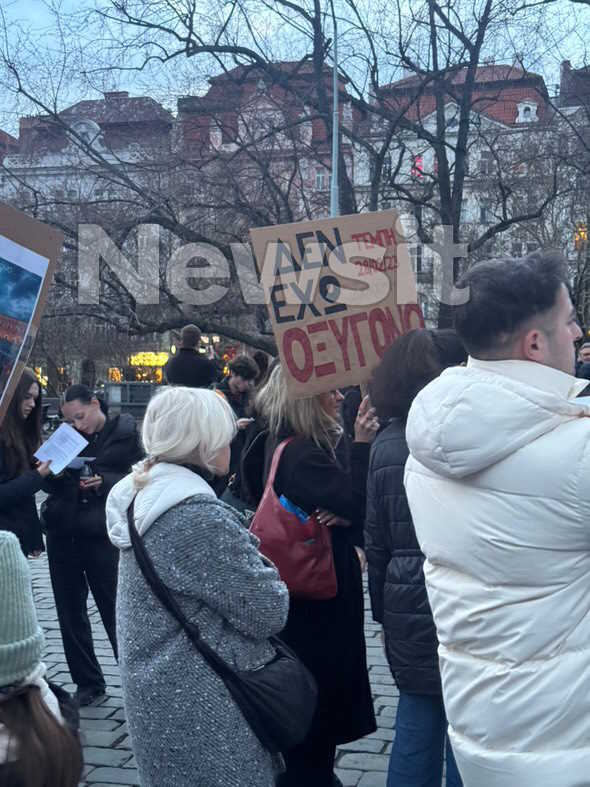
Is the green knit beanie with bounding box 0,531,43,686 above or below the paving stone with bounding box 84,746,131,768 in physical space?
above

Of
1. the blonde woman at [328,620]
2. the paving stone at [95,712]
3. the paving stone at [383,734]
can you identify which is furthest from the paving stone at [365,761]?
the paving stone at [95,712]

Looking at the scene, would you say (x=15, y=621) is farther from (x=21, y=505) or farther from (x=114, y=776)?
(x=21, y=505)

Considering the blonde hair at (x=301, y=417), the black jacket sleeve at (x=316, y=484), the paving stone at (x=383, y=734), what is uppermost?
the blonde hair at (x=301, y=417)

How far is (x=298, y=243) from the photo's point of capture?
151 inches

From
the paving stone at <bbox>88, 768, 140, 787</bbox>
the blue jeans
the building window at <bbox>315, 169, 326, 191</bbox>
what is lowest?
the paving stone at <bbox>88, 768, 140, 787</bbox>

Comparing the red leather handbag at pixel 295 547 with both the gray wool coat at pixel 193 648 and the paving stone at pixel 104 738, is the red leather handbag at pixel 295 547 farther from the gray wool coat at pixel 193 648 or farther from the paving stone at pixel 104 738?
the paving stone at pixel 104 738

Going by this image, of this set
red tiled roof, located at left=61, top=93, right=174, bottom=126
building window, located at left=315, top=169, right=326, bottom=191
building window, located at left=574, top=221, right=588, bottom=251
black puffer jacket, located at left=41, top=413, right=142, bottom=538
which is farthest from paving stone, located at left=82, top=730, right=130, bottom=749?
building window, located at left=574, top=221, right=588, bottom=251

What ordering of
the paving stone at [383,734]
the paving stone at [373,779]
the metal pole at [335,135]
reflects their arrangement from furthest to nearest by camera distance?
the metal pole at [335,135]
the paving stone at [383,734]
the paving stone at [373,779]

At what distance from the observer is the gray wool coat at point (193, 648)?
247 cm

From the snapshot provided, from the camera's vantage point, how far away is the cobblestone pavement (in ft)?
13.3

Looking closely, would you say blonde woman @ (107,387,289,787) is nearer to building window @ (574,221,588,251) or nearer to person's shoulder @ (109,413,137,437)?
person's shoulder @ (109,413,137,437)

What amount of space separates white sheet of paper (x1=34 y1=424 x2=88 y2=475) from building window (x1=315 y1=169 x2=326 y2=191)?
41.0 feet

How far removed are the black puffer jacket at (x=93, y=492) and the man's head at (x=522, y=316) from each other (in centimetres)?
340

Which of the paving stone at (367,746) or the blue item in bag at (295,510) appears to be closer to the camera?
the blue item in bag at (295,510)
